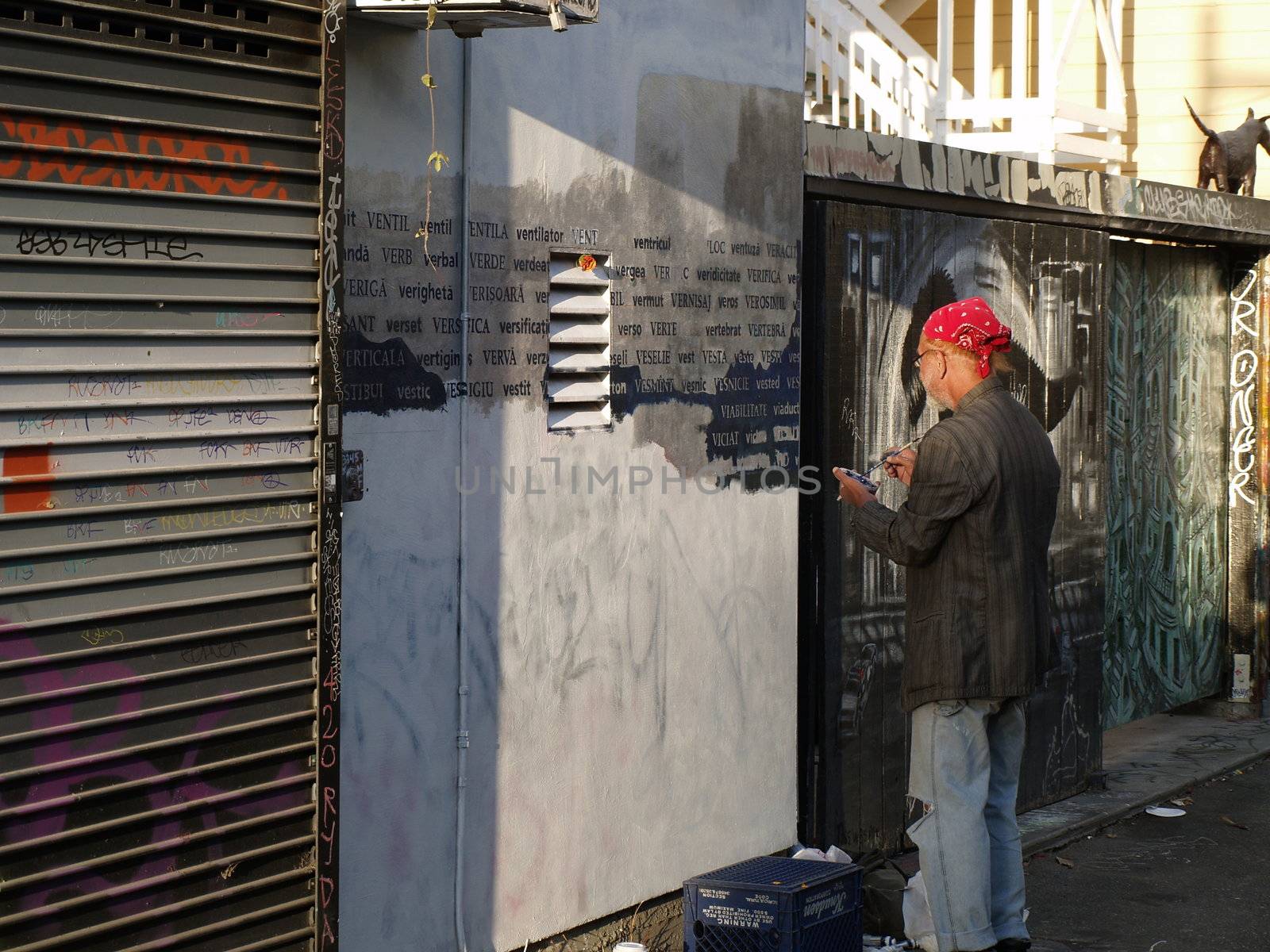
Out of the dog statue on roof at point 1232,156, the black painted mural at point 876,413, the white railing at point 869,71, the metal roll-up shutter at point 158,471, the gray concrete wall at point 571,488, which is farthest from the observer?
the dog statue on roof at point 1232,156

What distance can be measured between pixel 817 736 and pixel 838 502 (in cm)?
93

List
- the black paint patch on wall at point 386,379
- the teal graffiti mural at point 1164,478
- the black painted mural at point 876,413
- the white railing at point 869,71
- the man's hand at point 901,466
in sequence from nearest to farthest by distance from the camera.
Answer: the black paint patch on wall at point 386,379, the man's hand at point 901,466, the black painted mural at point 876,413, the white railing at point 869,71, the teal graffiti mural at point 1164,478

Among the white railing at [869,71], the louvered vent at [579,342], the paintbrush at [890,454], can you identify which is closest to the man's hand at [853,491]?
the paintbrush at [890,454]

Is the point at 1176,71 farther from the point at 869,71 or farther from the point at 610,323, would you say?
the point at 610,323

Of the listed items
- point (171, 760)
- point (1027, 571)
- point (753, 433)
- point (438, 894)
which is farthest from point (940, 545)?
point (171, 760)

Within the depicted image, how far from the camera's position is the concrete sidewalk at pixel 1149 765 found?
7.82 meters

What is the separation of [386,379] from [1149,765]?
586 centimetres

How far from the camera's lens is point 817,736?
6.74m

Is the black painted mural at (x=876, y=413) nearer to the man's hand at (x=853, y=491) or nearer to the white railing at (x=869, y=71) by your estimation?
the man's hand at (x=853, y=491)

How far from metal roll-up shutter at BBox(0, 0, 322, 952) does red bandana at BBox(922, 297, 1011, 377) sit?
2244 mm

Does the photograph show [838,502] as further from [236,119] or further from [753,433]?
[236,119]

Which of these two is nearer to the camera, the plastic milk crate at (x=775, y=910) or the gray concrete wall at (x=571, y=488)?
the gray concrete wall at (x=571, y=488)

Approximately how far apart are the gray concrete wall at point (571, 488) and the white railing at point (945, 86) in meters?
2.54

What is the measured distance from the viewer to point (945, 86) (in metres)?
9.60
